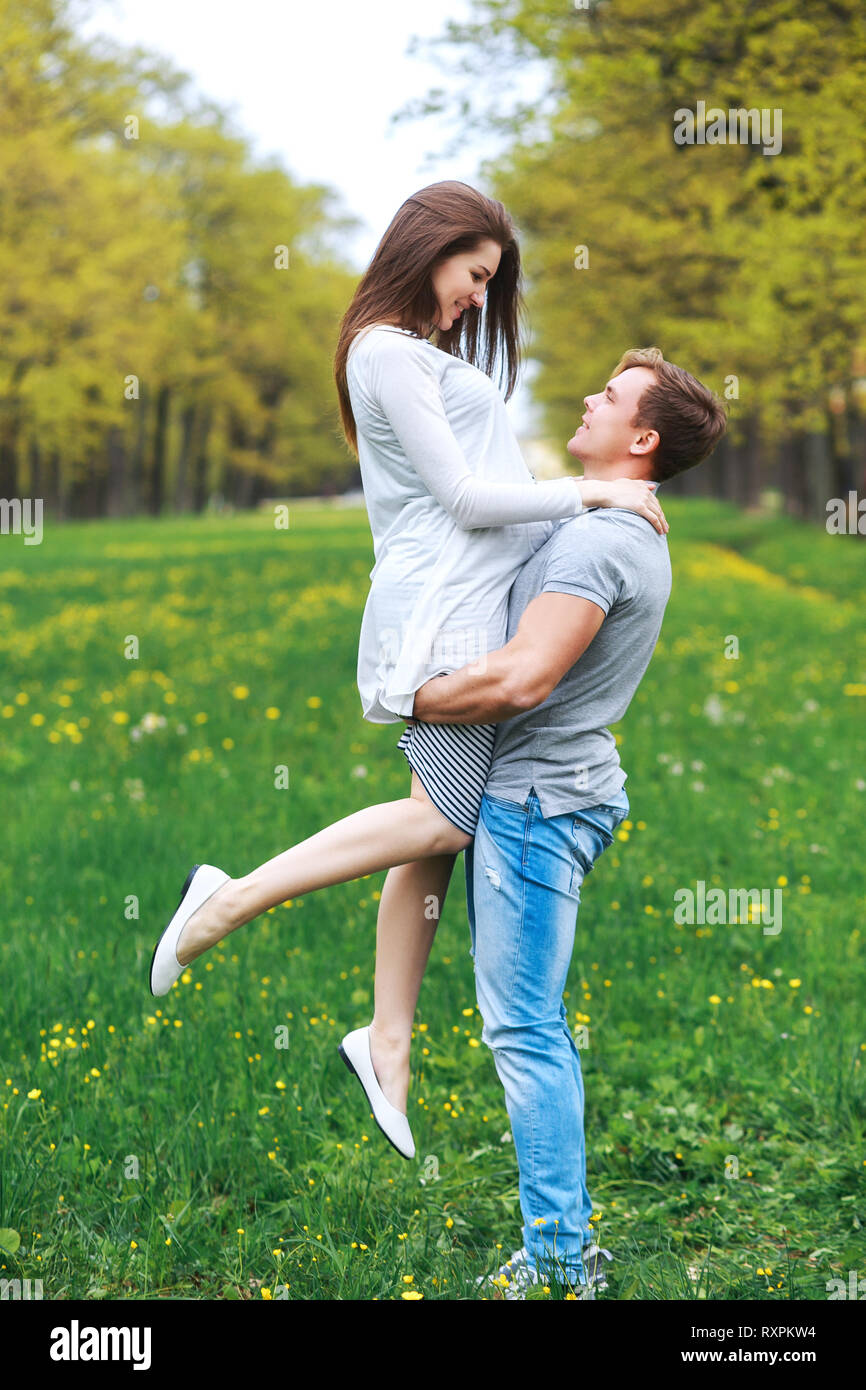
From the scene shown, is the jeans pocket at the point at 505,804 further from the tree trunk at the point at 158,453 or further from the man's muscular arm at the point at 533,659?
the tree trunk at the point at 158,453

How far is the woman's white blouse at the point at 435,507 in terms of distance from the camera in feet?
9.43

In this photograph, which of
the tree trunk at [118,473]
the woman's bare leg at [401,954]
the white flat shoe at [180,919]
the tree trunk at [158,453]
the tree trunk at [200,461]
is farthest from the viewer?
the tree trunk at [200,461]

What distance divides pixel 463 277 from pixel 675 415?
583 millimetres

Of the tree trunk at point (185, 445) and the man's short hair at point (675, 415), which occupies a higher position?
the tree trunk at point (185, 445)

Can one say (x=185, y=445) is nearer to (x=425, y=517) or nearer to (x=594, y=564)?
(x=425, y=517)

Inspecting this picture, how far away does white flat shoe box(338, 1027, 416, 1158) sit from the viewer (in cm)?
324

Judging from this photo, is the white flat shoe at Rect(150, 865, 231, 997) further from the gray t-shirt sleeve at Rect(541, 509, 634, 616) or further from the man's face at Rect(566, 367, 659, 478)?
the man's face at Rect(566, 367, 659, 478)

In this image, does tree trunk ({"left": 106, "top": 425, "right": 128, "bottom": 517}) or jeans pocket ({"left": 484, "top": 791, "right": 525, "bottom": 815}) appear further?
tree trunk ({"left": 106, "top": 425, "right": 128, "bottom": 517})

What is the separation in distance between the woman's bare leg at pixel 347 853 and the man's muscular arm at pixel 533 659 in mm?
310

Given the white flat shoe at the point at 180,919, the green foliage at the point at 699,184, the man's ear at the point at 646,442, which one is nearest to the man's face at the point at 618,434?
the man's ear at the point at 646,442

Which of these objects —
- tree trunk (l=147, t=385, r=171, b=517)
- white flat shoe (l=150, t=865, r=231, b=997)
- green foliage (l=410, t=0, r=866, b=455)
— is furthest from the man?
tree trunk (l=147, t=385, r=171, b=517)

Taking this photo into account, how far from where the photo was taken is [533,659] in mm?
2830

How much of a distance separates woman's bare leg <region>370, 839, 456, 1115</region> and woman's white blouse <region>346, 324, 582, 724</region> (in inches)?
18.2
